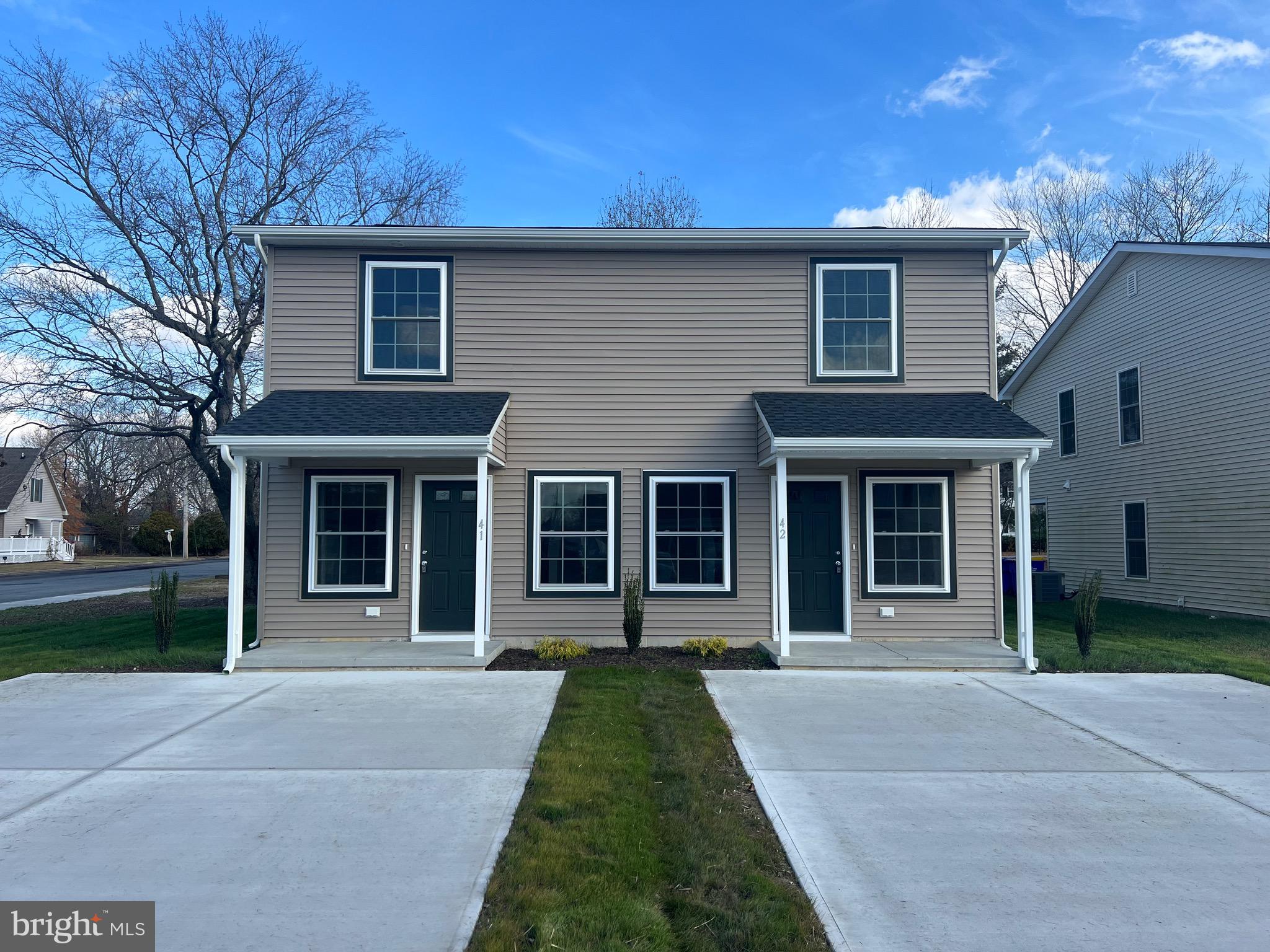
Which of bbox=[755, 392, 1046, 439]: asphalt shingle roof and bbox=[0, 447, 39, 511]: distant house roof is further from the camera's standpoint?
bbox=[0, 447, 39, 511]: distant house roof

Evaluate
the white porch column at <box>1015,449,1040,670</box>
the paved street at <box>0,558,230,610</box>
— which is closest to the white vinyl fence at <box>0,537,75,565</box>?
the paved street at <box>0,558,230,610</box>

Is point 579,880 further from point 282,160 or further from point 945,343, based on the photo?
point 282,160

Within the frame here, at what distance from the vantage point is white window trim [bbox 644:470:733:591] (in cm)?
1057

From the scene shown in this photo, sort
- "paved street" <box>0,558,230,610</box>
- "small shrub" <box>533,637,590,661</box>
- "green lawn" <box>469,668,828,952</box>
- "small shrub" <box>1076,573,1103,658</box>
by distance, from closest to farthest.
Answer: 1. "green lawn" <box>469,668,828,952</box>
2. "small shrub" <box>533,637,590,661</box>
3. "small shrub" <box>1076,573,1103,658</box>
4. "paved street" <box>0,558,230,610</box>

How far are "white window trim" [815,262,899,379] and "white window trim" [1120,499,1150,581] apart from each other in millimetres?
8398

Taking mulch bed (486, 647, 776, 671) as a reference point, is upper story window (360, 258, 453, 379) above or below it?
above

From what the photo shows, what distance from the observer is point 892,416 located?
9.89 metres

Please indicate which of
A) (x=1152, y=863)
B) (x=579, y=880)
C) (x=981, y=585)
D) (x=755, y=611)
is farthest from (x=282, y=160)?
(x=1152, y=863)

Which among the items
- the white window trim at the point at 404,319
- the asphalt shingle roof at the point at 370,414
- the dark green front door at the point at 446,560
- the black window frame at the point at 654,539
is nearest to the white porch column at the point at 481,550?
the asphalt shingle roof at the point at 370,414

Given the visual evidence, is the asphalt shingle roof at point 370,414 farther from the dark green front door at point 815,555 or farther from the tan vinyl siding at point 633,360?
the dark green front door at point 815,555

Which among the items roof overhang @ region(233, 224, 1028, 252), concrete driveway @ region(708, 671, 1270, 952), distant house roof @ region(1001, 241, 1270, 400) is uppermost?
distant house roof @ region(1001, 241, 1270, 400)

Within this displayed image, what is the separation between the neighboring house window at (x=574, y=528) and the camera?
10.6 metres

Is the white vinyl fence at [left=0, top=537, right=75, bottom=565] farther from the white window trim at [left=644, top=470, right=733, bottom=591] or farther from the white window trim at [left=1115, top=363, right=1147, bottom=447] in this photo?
the white window trim at [left=1115, top=363, right=1147, bottom=447]

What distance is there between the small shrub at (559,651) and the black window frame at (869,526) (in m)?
3.66
